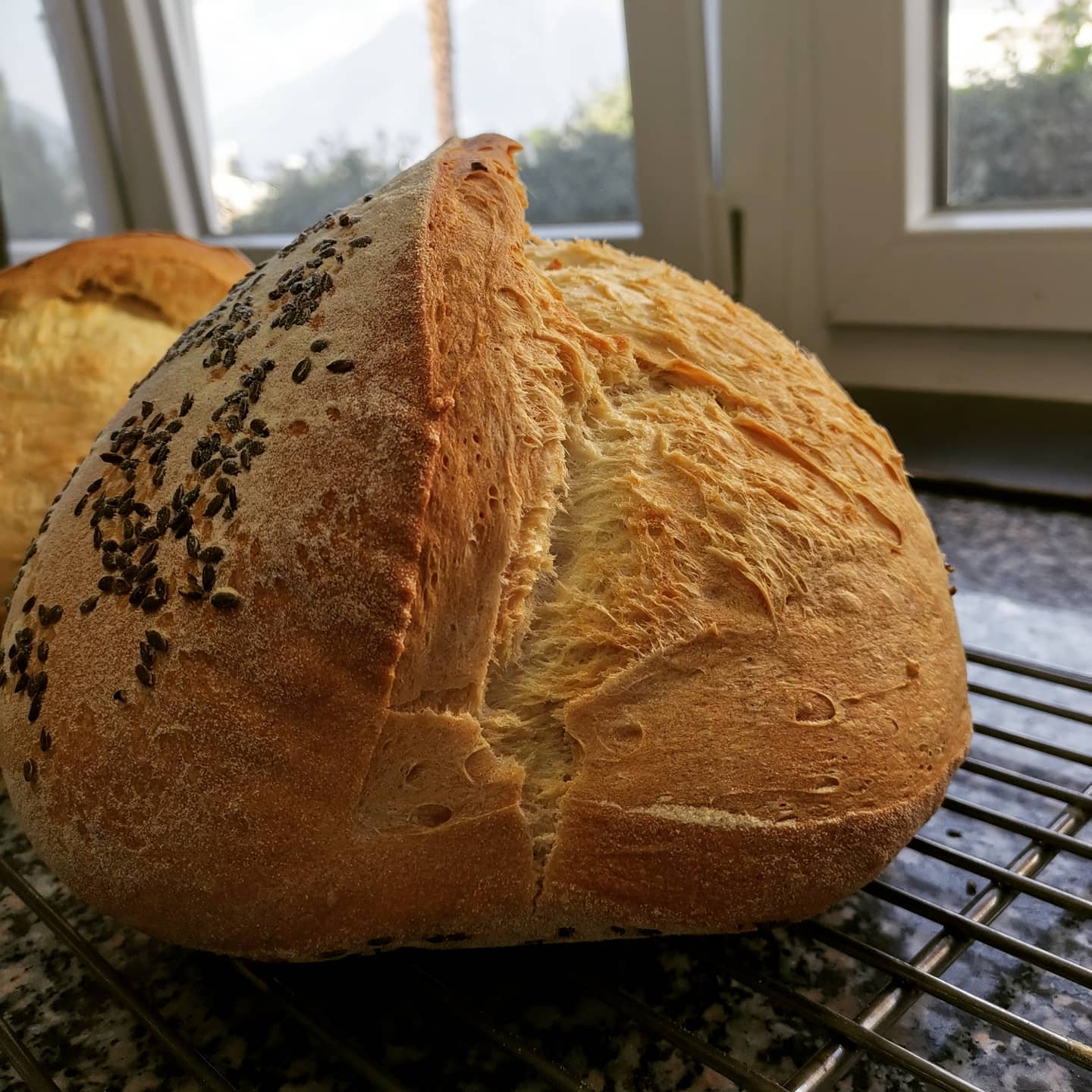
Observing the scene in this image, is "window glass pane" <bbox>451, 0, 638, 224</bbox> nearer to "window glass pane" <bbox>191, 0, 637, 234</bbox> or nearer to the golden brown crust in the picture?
"window glass pane" <bbox>191, 0, 637, 234</bbox>

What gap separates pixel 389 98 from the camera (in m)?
2.09

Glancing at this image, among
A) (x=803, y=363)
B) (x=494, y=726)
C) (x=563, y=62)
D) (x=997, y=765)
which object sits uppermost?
(x=563, y=62)

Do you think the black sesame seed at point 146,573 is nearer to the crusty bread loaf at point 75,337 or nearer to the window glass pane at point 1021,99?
the crusty bread loaf at point 75,337

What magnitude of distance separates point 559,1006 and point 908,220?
128 cm

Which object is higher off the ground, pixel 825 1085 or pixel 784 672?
pixel 784 672

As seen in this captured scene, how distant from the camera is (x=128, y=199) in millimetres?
2523

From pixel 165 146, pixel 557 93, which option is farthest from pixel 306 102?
pixel 557 93

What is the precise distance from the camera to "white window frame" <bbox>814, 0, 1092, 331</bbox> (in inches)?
56.6

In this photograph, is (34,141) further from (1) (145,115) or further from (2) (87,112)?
(1) (145,115)

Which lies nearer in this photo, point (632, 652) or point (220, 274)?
point (632, 652)

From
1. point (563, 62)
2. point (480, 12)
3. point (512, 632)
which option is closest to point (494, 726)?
point (512, 632)

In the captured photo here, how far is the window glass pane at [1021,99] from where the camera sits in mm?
1378

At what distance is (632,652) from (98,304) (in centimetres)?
86

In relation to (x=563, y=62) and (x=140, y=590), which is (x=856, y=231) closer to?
(x=563, y=62)
